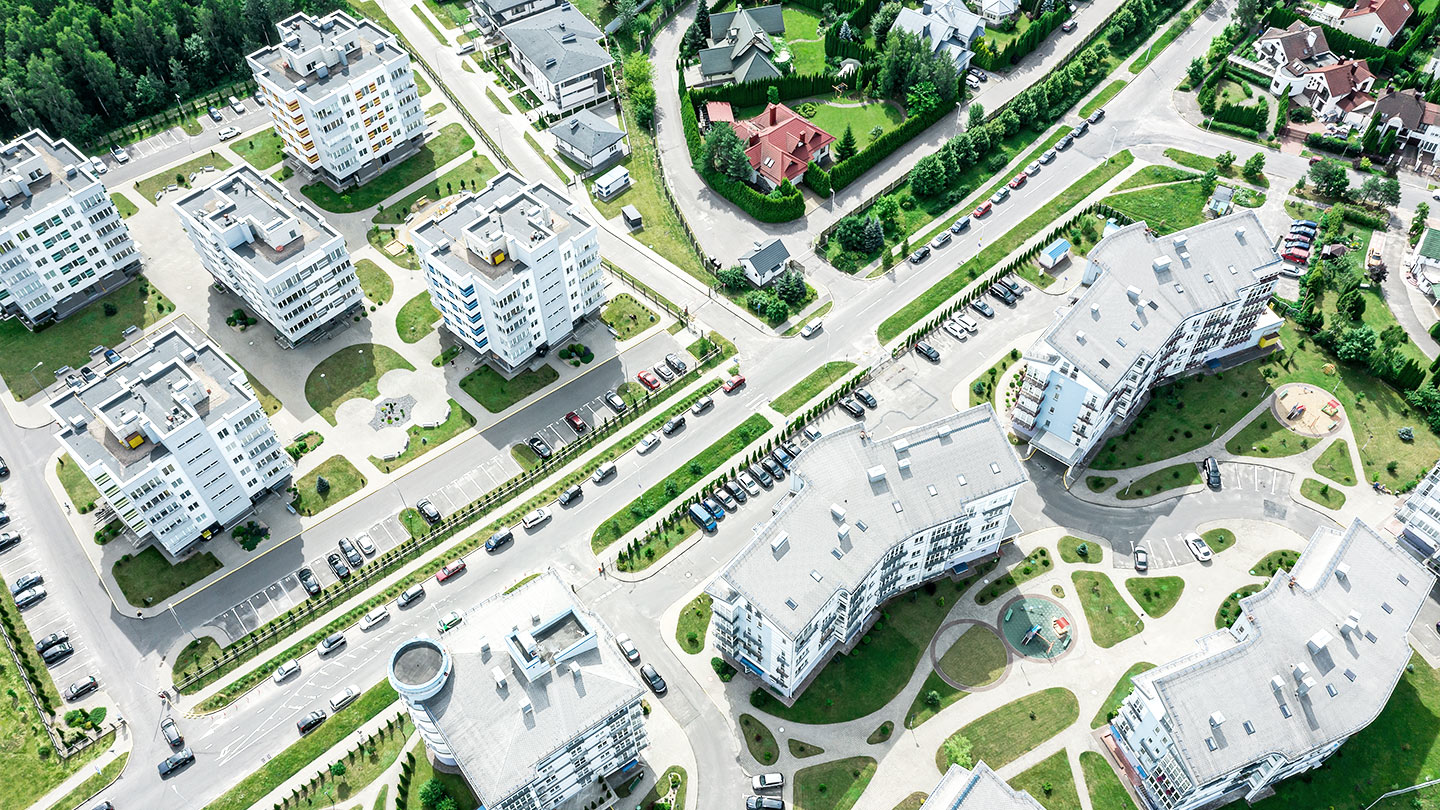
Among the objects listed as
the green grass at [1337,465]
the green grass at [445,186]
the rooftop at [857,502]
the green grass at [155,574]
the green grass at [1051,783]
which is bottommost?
the green grass at [155,574]

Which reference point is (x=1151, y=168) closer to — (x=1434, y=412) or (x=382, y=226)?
(x=1434, y=412)

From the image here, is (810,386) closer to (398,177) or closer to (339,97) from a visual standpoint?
(398,177)

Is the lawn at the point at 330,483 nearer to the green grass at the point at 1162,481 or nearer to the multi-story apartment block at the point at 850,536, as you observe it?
the multi-story apartment block at the point at 850,536

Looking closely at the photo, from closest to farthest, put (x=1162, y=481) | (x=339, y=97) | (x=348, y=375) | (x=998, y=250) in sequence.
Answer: (x=1162, y=481)
(x=348, y=375)
(x=998, y=250)
(x=339, y=97)

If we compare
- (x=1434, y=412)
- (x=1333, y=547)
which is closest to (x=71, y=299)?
(x=1333, y=547)

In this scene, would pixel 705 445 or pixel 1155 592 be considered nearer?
pixel 1155 592

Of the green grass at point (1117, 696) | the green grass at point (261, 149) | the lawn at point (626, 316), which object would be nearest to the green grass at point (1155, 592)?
the green grass at point (1117, 696)

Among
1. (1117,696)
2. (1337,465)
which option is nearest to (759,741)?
(1117,696)

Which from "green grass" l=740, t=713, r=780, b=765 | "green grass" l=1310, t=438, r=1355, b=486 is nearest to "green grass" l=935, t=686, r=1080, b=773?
"green grass" l=740, t=713, r=780, b=765
